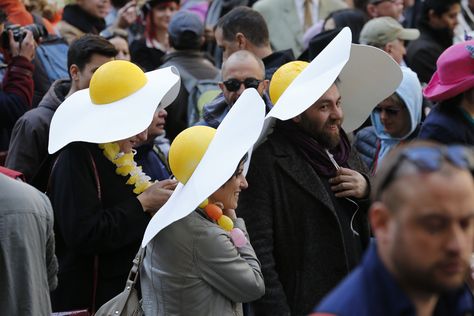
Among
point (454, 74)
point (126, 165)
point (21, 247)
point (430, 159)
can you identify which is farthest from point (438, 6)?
point (430, 159)

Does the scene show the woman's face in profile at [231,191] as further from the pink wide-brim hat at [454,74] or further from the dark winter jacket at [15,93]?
the dark winter jacket at [15,93]

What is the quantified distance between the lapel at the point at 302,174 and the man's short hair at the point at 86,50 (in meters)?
1.71

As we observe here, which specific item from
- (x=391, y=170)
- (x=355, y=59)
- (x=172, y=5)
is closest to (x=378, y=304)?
(x=391, y=170)

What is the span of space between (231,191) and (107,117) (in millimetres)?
908

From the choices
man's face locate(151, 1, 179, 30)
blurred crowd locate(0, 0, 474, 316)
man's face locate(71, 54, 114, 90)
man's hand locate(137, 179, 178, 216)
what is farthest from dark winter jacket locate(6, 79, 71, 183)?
man's face locate(151, 1, 179, 30)

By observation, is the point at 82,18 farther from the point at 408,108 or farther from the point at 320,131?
the point at 320,131

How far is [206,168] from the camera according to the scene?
15.6ft

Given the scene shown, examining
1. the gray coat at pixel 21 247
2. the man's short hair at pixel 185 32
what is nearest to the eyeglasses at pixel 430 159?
the gray coat at pixel 21 247

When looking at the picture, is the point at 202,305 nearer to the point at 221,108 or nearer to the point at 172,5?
the point at 221,108

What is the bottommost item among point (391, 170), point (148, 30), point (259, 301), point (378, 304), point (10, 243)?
point (148, 30)

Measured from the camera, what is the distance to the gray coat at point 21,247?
4.76m

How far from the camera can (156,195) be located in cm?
555

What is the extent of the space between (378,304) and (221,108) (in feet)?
13.3

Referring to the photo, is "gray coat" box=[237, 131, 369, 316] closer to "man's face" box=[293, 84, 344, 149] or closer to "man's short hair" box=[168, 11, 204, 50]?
"man's face" box=[293, 84, 344, 149]
